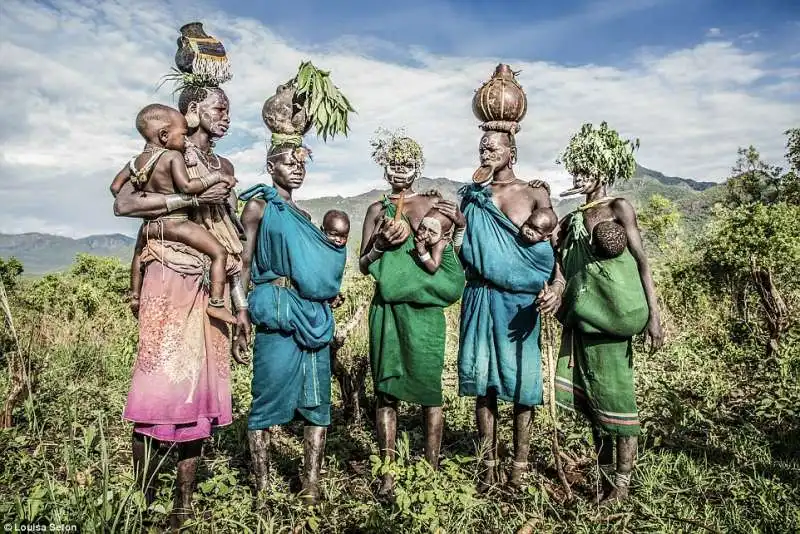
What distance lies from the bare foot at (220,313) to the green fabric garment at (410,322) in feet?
3.01

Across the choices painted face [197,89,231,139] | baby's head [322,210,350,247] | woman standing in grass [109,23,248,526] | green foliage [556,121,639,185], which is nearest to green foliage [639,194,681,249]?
green foliage [556,121,639,185]

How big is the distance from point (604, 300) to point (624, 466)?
3.25 ft

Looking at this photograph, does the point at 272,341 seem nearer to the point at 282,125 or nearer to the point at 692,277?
the point at 282,125

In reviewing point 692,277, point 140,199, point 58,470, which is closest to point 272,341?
point 140,199

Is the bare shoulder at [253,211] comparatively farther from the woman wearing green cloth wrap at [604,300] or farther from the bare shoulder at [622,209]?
the bare shoulder at [622,209]

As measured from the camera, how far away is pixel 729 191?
625 inches

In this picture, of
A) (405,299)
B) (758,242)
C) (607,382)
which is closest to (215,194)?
(405,299)

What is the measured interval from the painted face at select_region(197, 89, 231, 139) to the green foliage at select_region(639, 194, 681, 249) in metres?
14.4

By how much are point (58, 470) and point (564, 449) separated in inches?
134

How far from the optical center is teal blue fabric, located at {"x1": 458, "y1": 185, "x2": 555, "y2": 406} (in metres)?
3.54

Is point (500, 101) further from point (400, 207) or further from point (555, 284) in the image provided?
point (555, 284)

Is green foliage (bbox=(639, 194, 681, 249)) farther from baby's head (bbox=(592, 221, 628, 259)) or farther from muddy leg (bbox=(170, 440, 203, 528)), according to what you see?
muddy leg (bbox=(170, 440, 203, 528))

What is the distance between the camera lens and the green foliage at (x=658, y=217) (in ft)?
53.7

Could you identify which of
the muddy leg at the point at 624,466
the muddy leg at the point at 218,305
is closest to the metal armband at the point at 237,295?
the muddy leg at the point at 218,305
